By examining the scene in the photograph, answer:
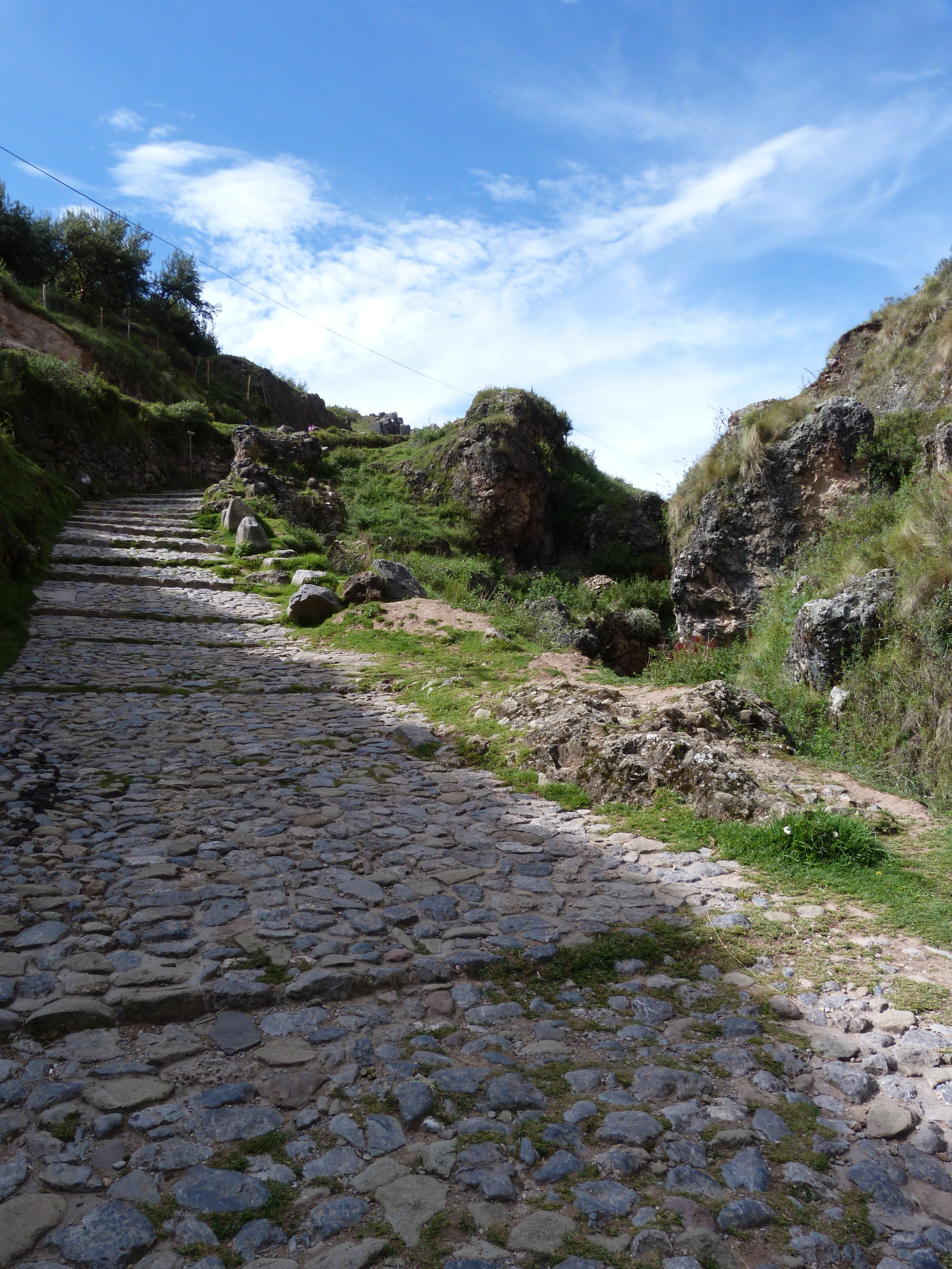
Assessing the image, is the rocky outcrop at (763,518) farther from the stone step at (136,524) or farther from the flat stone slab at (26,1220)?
the flat stone slab at (26,1220)

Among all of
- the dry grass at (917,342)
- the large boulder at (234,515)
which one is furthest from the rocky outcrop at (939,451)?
the large boulder at (234,515)

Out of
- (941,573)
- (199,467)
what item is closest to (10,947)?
(941,573)

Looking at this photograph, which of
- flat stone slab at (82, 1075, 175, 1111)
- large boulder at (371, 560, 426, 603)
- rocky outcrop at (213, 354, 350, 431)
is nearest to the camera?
flat stone slab at (82, 1075, 175, 1111)

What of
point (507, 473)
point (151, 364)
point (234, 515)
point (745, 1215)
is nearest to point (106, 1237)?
point (745, 1215)

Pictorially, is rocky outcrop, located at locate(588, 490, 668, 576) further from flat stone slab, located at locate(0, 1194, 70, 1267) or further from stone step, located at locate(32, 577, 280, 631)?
flat stone slab, located at locate(0, 1194, 70, 1267)

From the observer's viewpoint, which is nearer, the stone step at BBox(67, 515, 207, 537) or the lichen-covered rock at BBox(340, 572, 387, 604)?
the lichen-covered rock at BBox(340, 572, 387, 604)

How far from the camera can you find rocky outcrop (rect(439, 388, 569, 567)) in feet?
82.5

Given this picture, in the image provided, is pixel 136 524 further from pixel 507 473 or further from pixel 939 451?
pixel 939 451

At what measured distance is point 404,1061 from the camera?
2580mm

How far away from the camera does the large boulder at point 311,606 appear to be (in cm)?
1174

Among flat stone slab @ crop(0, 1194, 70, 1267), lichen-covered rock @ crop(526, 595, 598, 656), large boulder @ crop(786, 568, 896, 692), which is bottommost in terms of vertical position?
flat stone slab @ crop(0, 1194, 70, 1267)

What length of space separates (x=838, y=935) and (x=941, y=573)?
425 cm

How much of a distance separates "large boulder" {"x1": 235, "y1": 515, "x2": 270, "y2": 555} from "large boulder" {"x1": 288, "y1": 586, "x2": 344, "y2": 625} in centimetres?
462

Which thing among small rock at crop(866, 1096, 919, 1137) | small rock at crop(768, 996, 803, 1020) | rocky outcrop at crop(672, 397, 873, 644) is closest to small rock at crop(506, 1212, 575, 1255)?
small rock at crop(866, 1096, 919, 1137)
